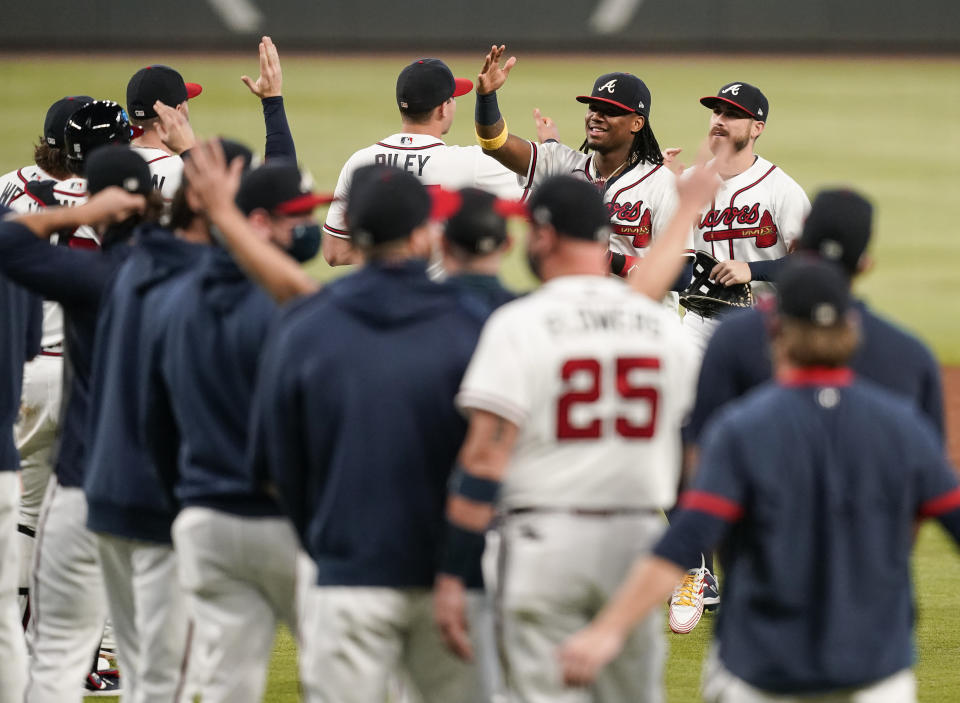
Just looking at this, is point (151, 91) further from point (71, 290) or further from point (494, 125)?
point (71, 290)

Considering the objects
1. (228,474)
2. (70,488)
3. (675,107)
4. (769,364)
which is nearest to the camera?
(769,364)

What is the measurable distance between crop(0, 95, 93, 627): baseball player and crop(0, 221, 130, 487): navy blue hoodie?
889 mm

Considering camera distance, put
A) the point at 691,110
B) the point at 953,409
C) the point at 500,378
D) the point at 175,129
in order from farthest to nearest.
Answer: the point at 691,110 → the point at 953,409 → the point at 175,129 → the point at 500,378

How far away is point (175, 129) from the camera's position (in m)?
5.45

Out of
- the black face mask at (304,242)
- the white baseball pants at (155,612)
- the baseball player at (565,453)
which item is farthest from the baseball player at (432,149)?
the baseball player at (565,453)

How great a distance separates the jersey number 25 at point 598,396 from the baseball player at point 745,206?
3223mm

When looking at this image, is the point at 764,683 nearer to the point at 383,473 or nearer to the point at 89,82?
the point at 383,473

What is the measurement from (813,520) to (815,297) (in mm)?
416

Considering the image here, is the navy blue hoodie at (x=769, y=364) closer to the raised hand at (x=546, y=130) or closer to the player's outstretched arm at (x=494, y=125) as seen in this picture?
the player's outstretched arm at (x=494, y=125)

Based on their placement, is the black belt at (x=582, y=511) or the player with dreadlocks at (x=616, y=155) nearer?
the black belt at (x=582, y=511)

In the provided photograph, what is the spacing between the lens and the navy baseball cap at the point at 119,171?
13.7 feet

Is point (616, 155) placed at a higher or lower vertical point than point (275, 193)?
higher

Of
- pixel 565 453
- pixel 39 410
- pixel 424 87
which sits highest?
pixel 424 87

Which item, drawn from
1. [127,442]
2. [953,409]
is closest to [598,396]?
[127,442]
